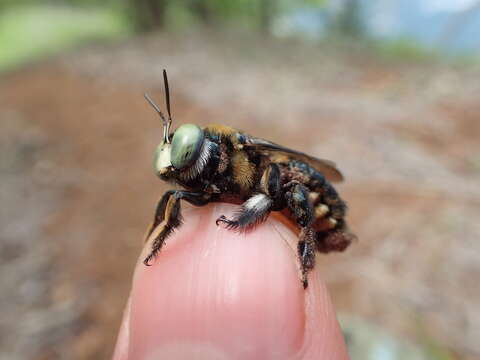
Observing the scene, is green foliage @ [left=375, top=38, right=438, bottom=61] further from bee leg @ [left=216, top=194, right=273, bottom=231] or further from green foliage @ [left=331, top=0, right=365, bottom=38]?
bee leg @ [left=216, top=194, right=273, bottom=231]

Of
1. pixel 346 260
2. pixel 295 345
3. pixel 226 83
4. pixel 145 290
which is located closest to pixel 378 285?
pixel 346 260

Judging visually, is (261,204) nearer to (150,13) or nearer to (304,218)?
(304,218)

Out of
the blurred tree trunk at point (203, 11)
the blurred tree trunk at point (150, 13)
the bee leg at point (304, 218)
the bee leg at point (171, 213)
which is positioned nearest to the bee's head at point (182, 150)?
the bee leg at point (171, 213)

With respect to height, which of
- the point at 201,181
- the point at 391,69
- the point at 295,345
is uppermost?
the point at 201,181

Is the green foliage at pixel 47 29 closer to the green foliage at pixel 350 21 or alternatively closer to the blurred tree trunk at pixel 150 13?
the blurred tree trunk at pixel 150 13

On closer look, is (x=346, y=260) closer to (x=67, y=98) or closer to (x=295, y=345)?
(x=295, y=345)

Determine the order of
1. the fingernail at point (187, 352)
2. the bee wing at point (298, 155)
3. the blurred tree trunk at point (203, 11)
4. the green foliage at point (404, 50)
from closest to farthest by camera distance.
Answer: the fingernail at point (187, 352), the bee wing at point (298, 155), the green foliage at point (404, 50), the blurred tree trunk at point (203, 11)

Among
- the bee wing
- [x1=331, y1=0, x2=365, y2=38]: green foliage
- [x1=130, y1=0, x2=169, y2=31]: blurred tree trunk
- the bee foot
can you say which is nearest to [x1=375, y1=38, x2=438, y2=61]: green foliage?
[x1=331, y1=0, x2=365, y2=38]: green foliage
